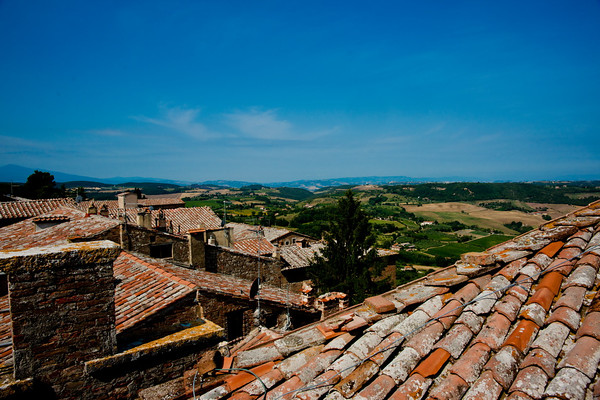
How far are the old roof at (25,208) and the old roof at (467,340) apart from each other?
2246 centimetres

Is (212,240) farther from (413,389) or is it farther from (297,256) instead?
(413,389)

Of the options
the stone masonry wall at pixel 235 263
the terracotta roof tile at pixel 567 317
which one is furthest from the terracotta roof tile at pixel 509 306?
the stone masonry wall at pixel 235 263

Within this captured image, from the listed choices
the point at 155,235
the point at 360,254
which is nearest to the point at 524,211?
the point at 360,254

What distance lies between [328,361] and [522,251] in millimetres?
3130

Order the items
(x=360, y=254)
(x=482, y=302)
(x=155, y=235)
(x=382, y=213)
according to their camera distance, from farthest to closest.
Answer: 1. (x=382, y=213)
2. (x=360, y=254)
3. (x=155, y=235)
4. (x=482, y=302)

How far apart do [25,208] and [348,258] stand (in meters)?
21.2

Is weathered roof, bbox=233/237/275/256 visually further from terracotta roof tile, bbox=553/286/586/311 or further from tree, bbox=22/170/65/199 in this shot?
tree, bbox=22/170/65/199

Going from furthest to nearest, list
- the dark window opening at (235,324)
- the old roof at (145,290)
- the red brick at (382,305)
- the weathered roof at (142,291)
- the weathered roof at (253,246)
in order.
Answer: the weathered roof at (253,246) < the dark window opening at (235,324) < the old roof at (145,290) < the weathered roof at (142,291) < the red brick at (382,305)

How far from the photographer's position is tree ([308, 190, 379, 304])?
Answer: 68.0ft

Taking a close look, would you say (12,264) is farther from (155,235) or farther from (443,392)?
(155,235)

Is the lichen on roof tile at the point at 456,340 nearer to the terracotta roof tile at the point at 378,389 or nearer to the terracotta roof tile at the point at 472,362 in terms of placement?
the terracotta roof tile at the point at 472,362

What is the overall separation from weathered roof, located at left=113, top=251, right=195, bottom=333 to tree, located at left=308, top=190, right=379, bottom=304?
13.4 meters

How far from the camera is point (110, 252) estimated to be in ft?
12.9

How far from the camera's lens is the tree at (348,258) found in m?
20.7
